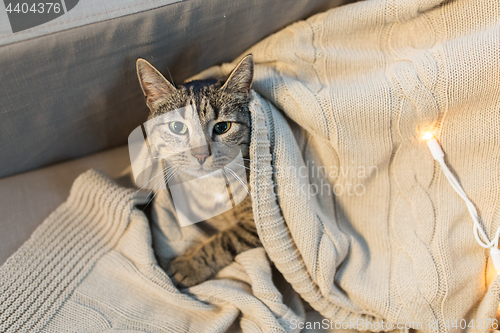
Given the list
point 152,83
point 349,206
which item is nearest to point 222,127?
point 152,83

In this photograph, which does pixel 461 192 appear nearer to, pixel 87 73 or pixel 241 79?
pixel 241 79

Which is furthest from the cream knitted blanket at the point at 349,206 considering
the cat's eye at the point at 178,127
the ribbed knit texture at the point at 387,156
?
the cat's eye at the point at 178,127

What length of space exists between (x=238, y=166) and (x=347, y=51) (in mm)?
531

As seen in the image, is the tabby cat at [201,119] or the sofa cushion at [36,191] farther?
the sofa cushion at [36,191]

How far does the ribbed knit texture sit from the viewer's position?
2.85ft

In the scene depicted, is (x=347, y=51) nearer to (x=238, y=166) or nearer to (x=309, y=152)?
(x=309, y=152)

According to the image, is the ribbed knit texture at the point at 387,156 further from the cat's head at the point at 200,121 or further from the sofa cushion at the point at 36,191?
the sofa cushion at the point at 36,191

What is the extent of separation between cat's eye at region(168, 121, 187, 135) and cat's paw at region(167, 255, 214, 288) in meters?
0.41

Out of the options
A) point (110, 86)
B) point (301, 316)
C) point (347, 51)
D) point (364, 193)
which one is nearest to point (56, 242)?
point (110, 86)

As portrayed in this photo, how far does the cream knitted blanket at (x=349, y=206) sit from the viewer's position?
2.84 ft

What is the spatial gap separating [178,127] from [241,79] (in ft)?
0.77

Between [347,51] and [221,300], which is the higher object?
[347,51]

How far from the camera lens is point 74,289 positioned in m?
0.90

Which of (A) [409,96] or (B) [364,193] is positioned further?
(B) [364,193]
